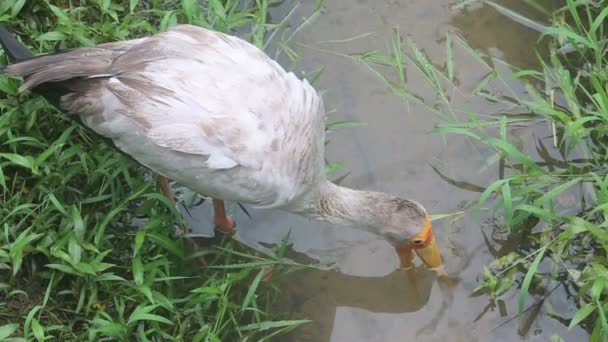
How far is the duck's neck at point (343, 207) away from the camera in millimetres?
4113

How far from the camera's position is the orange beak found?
4.09 metres

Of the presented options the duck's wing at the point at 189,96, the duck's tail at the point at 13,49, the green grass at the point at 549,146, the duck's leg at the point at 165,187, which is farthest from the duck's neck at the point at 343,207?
the duck's tail at the point at 13,49

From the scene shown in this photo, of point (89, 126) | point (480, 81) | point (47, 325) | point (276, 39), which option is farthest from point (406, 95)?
point (47, 325)

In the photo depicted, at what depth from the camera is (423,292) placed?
14.1ft

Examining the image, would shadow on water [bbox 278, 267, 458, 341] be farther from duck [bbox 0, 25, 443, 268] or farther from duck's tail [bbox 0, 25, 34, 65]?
duck's tail [bbox 0, 25, 34, 65]

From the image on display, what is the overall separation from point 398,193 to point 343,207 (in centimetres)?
47

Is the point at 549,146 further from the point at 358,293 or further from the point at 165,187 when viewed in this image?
the point at 165,187

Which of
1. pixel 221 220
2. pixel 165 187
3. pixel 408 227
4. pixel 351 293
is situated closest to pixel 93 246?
pixel 165 187

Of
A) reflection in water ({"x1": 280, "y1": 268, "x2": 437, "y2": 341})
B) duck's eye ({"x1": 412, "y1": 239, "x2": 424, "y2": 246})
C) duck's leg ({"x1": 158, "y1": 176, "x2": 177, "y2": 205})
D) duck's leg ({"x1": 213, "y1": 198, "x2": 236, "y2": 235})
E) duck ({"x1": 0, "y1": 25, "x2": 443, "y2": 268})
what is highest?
duck ({"x1": 0, "y1": 25, "x2": 443, "y2": 268})

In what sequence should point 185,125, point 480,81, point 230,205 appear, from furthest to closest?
1. point 480,81
2. point 230,205
3. point 185,125

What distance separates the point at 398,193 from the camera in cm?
454

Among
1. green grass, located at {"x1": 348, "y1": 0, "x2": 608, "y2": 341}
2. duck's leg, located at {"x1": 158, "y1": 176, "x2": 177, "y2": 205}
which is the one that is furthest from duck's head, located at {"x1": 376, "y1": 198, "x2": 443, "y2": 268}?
duck's leg, located at {"x1": 158, "y1": 176, "x2": 177, "y2": 205}

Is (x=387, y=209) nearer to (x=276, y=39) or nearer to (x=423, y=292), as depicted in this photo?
(x=423, y=292)

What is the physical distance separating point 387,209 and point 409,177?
54cm
